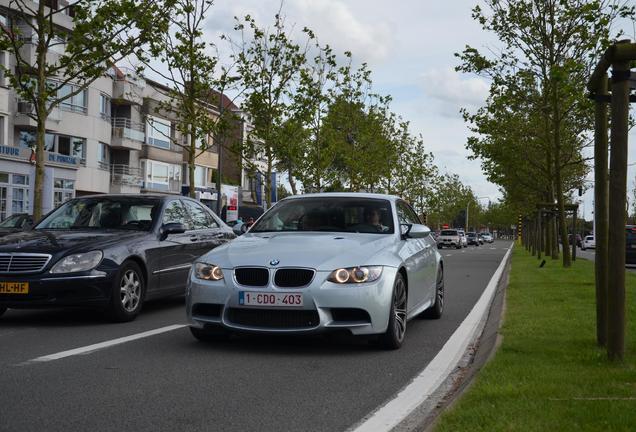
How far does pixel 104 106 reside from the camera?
49.1 m

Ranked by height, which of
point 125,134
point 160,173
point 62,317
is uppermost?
point 125,134

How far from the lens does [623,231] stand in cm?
588

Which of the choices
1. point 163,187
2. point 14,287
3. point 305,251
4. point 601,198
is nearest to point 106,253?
point 14,287

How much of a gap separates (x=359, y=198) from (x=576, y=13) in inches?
569

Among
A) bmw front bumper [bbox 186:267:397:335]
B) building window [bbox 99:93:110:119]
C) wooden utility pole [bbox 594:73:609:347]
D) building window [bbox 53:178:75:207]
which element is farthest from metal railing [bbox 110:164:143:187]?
wooden utility pole [bbox 594:73:609:347]

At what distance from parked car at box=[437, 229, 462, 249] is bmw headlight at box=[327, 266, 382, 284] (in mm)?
59708

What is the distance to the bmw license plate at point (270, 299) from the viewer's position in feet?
21.5

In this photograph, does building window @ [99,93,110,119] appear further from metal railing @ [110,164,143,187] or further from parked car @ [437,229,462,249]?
parked car @ [437,229,462,249]

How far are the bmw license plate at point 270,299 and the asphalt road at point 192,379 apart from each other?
1.47ft

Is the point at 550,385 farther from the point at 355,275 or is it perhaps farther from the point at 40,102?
the point at 40,102

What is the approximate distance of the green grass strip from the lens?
13.9 feet

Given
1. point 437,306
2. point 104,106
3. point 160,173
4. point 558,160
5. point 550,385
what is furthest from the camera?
point 160,173

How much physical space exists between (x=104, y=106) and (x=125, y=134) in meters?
2.82

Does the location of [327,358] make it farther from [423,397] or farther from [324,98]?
[324,98]
